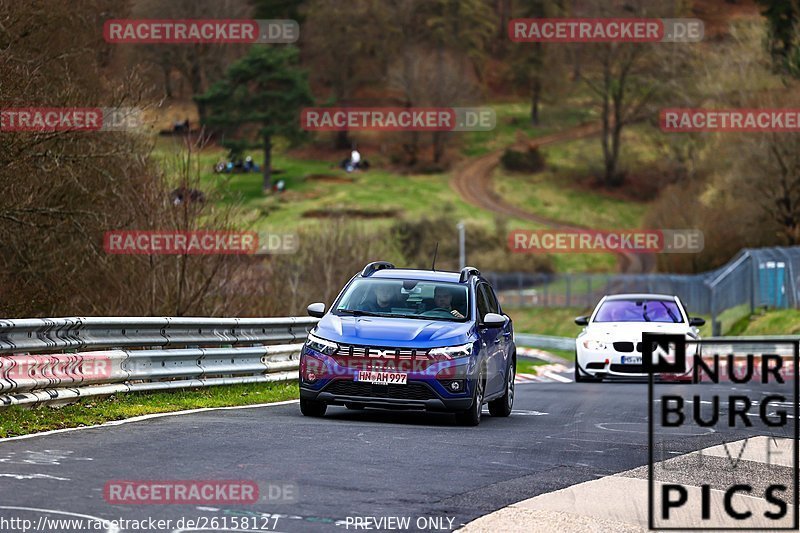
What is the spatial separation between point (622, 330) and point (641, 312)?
3.19ft

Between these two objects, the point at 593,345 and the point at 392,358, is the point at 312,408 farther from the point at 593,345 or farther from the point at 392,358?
the point at 593,345

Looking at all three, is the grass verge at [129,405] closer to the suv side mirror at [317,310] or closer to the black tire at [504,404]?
the suv side mirror at [317,310]

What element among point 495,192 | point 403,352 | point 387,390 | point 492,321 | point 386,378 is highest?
point 495,192

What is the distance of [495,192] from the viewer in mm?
123812

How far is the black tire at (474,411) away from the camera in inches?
605

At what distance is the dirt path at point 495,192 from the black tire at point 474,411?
85.9 m

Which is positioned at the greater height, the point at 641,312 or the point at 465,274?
the point at 465,274

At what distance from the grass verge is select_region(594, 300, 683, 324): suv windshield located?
23.1 ft

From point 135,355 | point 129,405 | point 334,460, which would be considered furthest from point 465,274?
point 334,460

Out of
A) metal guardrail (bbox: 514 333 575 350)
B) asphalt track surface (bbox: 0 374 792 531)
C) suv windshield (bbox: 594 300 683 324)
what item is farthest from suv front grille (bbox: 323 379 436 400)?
Result: metal guardrail (bbox: 514 333 575 350)

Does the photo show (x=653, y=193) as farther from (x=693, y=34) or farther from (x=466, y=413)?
(x=466, y=413)

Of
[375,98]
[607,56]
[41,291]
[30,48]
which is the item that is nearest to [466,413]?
[41,291]

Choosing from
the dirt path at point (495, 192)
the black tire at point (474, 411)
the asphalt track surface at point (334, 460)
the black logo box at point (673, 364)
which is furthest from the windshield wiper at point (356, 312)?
the dirt path at point (495, 192)

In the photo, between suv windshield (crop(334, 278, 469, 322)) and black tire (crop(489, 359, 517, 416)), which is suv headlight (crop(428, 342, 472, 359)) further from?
black tire (crop(489, 359, 517, 416))
